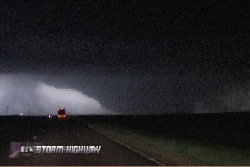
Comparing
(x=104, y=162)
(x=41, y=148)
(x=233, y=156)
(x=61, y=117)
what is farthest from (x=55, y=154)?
(x=61, y=117)

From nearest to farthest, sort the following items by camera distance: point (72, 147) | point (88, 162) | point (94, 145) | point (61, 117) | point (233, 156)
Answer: point (88, 162)
point (233, 156)
point (72, 147)
point (94, 145)
point (61, 117)

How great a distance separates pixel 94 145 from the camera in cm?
3033

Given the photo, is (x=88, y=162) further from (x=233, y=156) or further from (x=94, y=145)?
(x=94, y=145)

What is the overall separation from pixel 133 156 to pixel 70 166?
5.27m

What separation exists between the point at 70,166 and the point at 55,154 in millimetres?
5719

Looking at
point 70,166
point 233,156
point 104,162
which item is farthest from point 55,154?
point 233,156

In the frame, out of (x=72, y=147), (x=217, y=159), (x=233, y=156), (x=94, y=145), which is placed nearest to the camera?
(x=217, y=159)

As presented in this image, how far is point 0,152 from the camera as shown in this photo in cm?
2366

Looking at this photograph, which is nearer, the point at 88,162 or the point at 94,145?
the point at 88,162

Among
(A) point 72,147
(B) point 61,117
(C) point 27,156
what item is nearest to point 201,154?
(A) point 72,147

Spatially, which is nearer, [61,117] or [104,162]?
[104,162]

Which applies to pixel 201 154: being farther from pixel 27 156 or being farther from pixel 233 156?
pixel 27 156

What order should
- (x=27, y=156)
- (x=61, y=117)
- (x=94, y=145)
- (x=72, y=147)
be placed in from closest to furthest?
(x=27, y=156), (x=72, y=147), (x=94, y=145), (x=61, y=117)

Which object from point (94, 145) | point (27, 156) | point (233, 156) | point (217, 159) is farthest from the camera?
point (94, 145)
